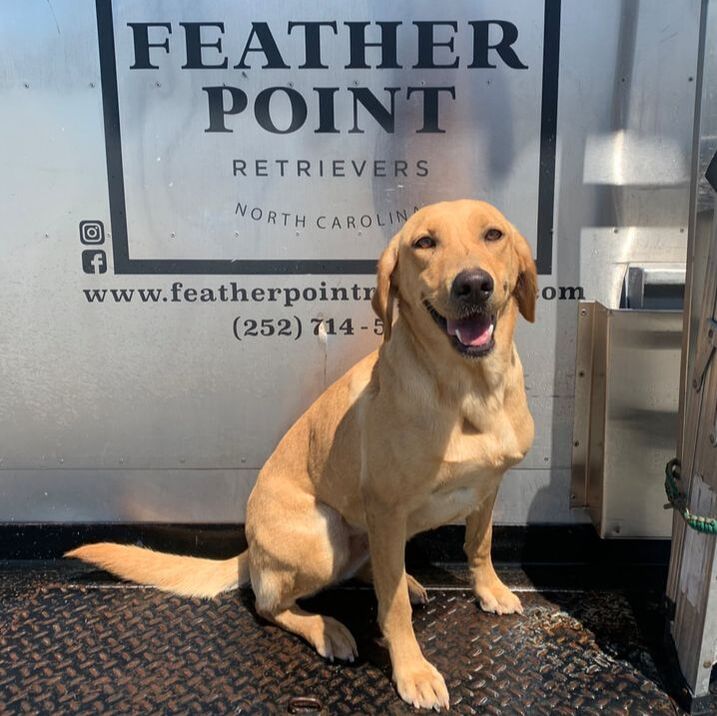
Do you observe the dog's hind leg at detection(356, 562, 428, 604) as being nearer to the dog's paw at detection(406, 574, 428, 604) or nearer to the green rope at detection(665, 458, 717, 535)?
the dog's paw at detection(406, 574, 428, 604)

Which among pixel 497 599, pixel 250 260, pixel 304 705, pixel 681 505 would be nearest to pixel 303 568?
pixel 304 705

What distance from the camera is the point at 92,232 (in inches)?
94.1

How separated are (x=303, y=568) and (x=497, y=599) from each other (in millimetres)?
753

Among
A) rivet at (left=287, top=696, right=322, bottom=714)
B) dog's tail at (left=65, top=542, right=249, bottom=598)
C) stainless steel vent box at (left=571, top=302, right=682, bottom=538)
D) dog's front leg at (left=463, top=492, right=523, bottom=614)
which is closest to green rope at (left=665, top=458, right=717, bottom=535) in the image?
stainless steel vent box at (left=571, top=302, right=682, bottom=538)

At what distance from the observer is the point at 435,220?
191 centimetres

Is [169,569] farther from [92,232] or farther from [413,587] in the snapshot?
[92,232]

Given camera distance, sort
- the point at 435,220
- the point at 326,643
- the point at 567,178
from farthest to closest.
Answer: the point at 567,178
the point at 326,643
the point at 435,220

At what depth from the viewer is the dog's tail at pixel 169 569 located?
8.03 ft

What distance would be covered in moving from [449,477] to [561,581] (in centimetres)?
98

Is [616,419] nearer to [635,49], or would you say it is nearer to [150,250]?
[635,49]

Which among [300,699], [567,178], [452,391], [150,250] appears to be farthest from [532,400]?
[150,250]

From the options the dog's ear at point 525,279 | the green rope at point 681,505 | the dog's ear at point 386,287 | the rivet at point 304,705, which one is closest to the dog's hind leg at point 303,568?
the rivet at point 304,705

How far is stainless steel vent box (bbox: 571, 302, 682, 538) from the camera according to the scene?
90.6 inches

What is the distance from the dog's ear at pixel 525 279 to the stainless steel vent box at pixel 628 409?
15.9 inches
